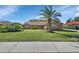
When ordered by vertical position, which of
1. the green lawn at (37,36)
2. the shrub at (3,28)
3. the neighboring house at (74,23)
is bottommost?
the green lawn at (37,36)

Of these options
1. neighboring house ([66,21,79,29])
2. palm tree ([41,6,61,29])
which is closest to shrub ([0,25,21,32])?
palm tree ([41,6,61,29])

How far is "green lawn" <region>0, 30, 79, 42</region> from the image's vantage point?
1605cm

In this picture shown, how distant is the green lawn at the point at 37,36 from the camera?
52.6ft

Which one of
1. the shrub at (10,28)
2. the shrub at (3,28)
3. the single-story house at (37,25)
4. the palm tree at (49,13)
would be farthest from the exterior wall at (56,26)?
the shrub at (3,28)

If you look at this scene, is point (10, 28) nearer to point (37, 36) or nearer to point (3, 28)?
point (3, 28)

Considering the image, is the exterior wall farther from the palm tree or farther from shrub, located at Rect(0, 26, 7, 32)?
shrub, located at Rect(0, 26, 7, 32)

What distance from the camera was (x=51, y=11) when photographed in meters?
16.3

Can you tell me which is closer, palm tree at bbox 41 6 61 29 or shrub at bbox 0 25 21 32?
shrub at bbox 0 25 21 32

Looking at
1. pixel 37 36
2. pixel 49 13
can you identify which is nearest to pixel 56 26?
pixel 49 13

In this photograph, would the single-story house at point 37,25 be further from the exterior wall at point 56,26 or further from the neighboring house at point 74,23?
the neighboring house at point 74,23

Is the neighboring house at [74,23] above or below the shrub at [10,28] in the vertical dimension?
above

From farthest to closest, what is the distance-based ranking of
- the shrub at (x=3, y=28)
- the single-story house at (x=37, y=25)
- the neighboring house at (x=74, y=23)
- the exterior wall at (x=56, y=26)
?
the exterior wall at (x=56, y=26), the shrub at (x=3, y=28), the single-story house at (x=37, y=25), the neighboring house at (x=74, y=23)

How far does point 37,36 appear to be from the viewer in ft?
52.9
